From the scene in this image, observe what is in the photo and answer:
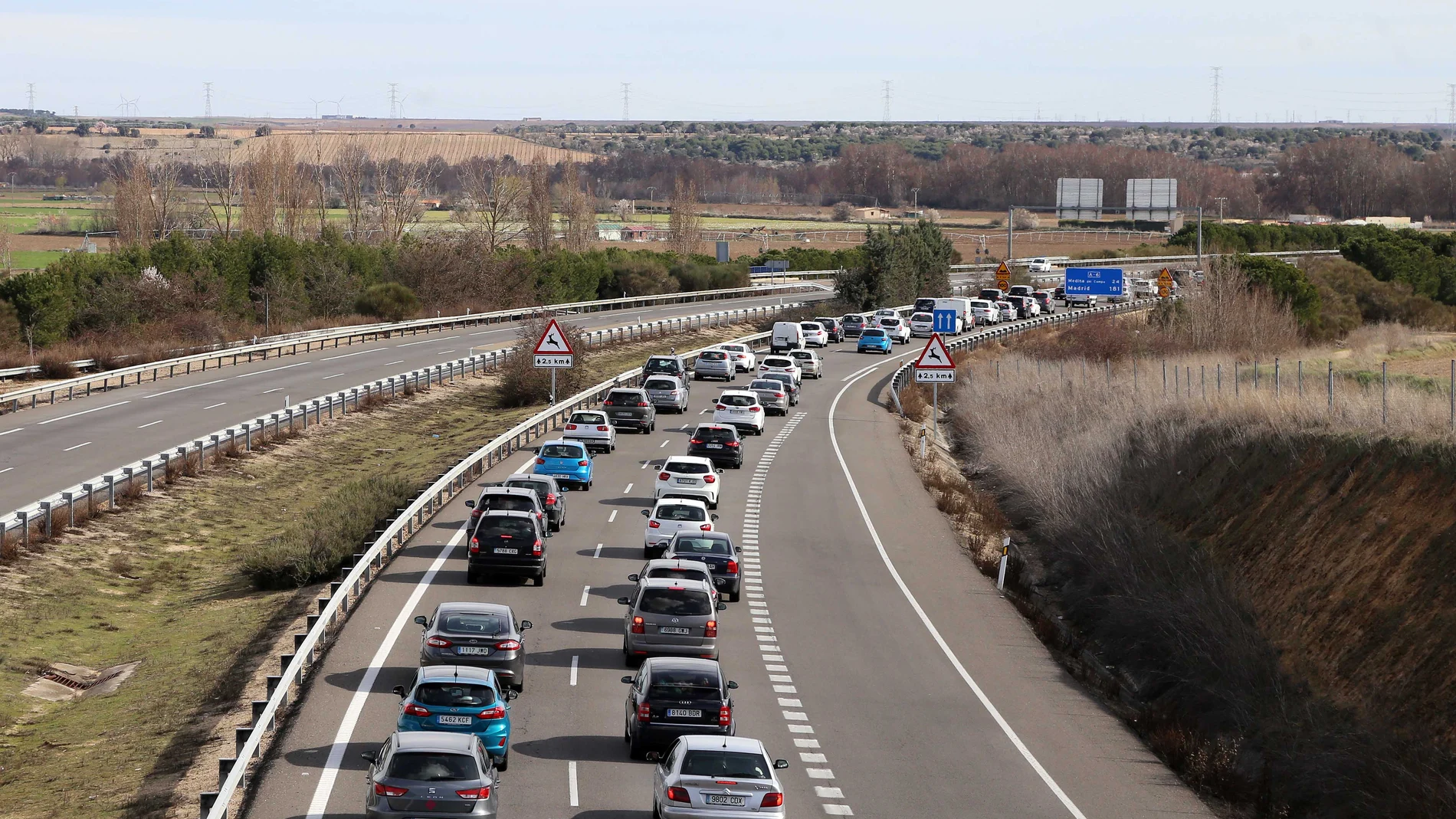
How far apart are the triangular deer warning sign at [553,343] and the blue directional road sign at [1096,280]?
2389 inches

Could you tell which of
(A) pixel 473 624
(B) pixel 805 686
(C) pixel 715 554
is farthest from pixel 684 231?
(A) pixel 473 624

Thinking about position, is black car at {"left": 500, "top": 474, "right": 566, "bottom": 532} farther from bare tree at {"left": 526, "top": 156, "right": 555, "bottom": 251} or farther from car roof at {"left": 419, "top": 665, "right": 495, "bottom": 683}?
bare tree at {"left": 526, "top": 156, "right": 555, "bottom": 251}

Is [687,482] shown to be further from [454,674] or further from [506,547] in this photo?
[454,674]

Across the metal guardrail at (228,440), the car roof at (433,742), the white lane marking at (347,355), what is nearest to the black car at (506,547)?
the metal guardrail at (228,440)

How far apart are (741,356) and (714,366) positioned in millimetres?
3190

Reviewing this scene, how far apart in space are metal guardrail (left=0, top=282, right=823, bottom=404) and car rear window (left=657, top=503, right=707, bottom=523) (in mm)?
25752

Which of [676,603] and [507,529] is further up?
[507,529]

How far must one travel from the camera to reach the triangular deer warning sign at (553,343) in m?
44.4

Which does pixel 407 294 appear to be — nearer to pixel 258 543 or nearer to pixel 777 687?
pixel 258 543

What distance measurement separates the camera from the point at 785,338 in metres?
71.0

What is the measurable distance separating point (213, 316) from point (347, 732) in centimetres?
5923

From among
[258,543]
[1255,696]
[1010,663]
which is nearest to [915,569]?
[1010,663]

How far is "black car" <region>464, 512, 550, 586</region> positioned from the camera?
2702cm

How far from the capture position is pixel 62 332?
66.9 meters
